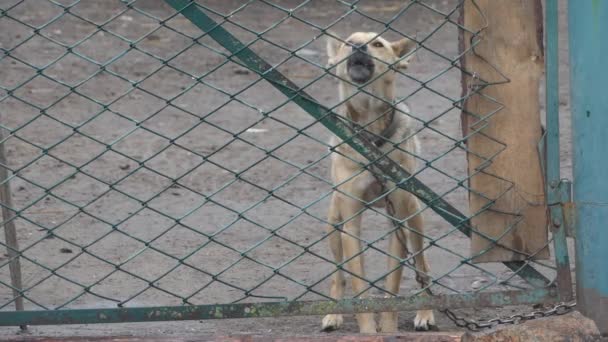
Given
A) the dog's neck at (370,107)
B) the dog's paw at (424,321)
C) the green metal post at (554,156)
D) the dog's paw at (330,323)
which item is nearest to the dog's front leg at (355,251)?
the dog's paw at (330,323)

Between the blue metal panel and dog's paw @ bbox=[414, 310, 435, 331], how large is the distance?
1.64m

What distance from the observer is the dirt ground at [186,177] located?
4059mm

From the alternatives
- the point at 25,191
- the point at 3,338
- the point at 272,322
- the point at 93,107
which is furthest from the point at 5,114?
the point at 3,338

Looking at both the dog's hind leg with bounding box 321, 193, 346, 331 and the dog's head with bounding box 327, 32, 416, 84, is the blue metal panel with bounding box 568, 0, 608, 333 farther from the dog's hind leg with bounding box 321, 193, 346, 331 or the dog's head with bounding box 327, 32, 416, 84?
the dog's head with bounding box 327, 32, 416, 84

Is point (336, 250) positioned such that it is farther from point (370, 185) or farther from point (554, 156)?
point (554, 156)

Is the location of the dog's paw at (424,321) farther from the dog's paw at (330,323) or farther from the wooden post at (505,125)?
the wooden post at (505,125)

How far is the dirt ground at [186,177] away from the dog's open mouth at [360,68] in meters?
0.36

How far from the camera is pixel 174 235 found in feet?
20.5

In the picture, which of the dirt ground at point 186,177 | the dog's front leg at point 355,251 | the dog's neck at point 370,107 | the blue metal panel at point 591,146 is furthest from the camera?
the dog's neck at point 370,107

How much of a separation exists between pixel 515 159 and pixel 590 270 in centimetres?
42

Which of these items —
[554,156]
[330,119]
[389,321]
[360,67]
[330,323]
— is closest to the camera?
[554,156]

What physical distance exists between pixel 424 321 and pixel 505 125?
1.77 metres

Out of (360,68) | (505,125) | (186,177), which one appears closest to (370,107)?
(360,68)

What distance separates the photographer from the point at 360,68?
17.7 feet
